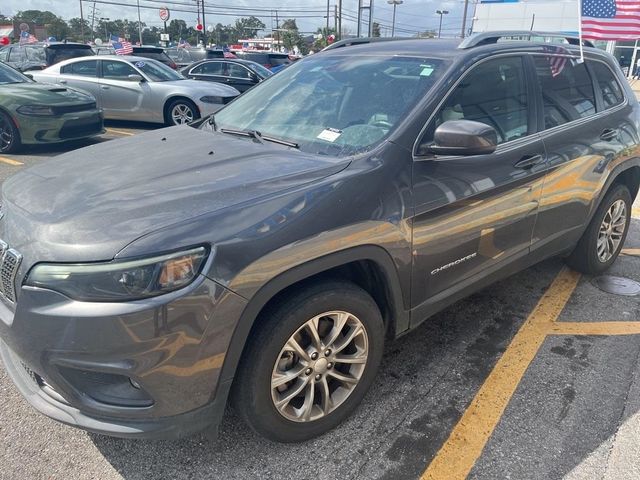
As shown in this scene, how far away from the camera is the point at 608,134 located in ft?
12.5

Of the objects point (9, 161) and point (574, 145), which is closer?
point (574, 145)

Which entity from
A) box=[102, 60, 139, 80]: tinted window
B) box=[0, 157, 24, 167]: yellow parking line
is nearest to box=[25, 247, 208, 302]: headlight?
box=[0, 157, 24, 167]: yellow parking line

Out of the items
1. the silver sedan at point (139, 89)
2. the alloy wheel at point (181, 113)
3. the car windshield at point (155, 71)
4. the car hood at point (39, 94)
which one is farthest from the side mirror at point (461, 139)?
the car windshield at point (155, 71)

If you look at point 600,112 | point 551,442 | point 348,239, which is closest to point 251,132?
point 348,239

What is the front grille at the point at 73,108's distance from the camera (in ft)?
25.4

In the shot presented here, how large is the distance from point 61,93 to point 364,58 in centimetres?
637

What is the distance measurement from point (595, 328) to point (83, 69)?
35.2 ft

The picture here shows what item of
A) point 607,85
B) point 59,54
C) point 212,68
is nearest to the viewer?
point 607,85

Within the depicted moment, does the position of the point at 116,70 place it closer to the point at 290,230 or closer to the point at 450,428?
the point at 290,230

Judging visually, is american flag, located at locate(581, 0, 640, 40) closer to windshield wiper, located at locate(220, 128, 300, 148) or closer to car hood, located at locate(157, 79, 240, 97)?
windshield wiper, located at locate(220, 128, 300, 148)

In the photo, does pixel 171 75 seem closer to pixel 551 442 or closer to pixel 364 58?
pixel 364 58

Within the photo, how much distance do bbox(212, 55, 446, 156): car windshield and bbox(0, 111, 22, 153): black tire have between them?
18.5ft

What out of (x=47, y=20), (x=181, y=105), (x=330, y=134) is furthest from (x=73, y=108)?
(x=47, y=20)

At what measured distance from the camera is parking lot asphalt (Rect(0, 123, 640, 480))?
91.4 inches
